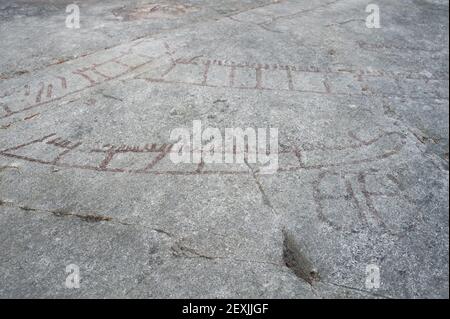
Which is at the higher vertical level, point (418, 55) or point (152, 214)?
point (418, 55)

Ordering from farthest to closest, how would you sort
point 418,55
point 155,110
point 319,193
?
point 418,55 → point 155,110 → point 319,193

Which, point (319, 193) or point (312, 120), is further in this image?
point (312, 120)

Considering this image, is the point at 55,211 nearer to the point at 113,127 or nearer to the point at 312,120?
the point at 113,127

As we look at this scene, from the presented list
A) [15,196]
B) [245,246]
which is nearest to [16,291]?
[15,196]

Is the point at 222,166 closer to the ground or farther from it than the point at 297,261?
farther from it

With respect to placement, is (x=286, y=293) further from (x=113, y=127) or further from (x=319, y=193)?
(x=113, y=127)

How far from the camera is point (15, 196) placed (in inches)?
88.6

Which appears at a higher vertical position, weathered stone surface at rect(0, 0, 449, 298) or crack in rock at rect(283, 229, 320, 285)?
weathered stone surface at rect(0, 0, 449, 298)

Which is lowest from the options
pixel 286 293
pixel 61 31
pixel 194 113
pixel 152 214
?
pixel 286 293

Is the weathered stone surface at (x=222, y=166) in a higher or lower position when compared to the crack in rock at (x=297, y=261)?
higher

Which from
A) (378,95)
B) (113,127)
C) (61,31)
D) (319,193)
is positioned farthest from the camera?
(61,31)

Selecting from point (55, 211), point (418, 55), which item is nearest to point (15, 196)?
point (55, 211)

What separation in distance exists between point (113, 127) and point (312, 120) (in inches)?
60.1

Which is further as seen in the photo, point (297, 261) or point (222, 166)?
point (222, 166)
